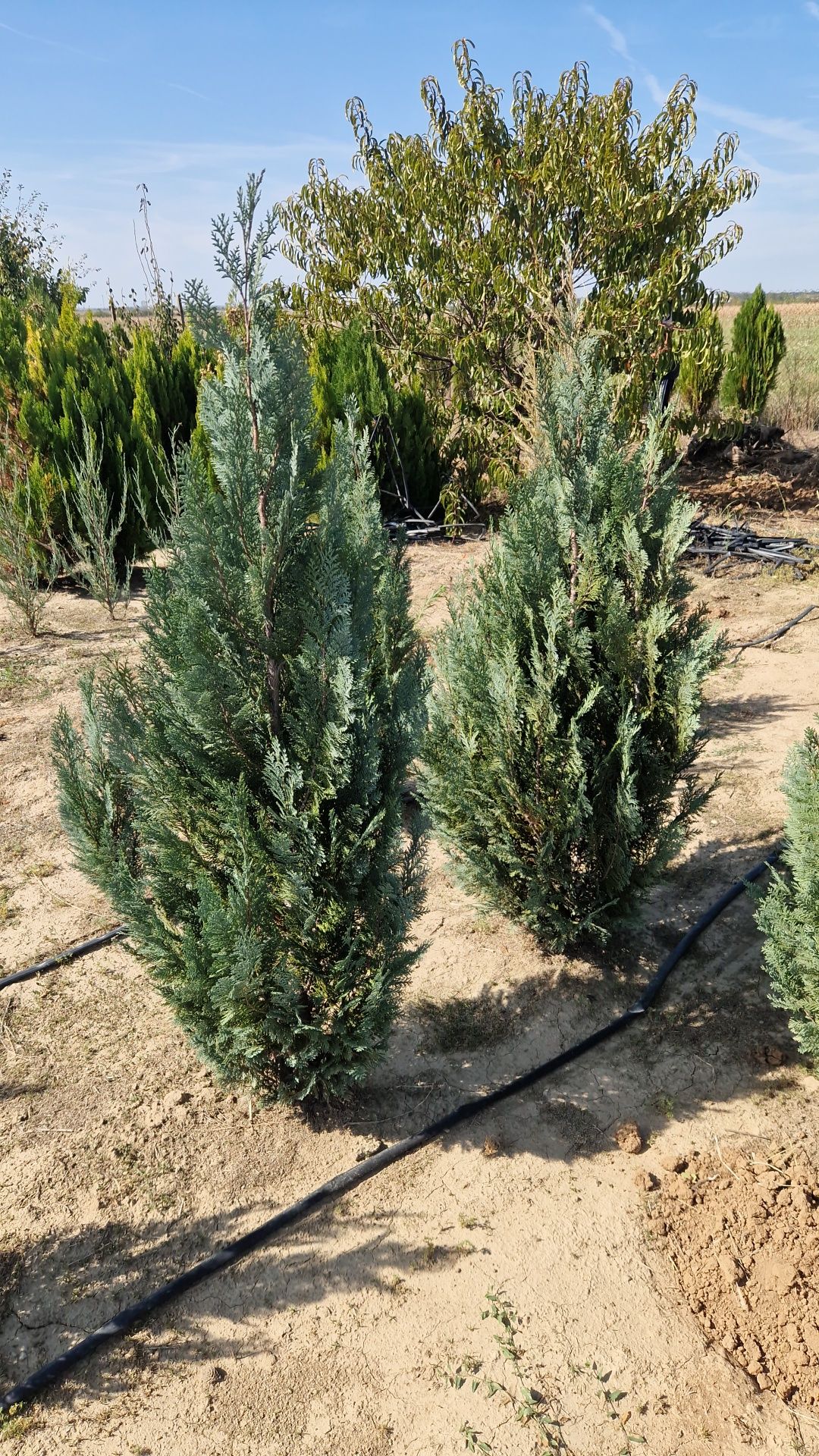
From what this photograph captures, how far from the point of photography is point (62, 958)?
12.7ft

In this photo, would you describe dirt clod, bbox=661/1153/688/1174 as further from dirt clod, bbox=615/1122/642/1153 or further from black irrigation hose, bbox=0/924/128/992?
black irrigation hose, bbox=0/924/128/992

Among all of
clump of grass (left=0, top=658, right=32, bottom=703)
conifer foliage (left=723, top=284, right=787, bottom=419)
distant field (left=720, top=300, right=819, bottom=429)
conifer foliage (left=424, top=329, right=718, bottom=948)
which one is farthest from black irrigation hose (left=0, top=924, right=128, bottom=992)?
distant field (left=720, top=300, right=819, bottom=429)

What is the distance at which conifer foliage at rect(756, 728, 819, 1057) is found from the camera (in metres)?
2.97

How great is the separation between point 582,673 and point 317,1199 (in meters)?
A: 1.99

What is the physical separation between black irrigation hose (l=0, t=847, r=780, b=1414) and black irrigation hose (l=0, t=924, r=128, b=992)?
1352mm

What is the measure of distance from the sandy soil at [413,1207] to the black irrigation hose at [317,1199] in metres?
0.04

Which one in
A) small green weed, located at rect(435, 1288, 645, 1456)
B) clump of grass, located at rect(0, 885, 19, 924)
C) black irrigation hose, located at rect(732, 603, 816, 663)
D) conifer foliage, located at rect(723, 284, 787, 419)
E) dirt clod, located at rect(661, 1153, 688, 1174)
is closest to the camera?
small green weed, located at rect(435, 1288, 645, 1456)

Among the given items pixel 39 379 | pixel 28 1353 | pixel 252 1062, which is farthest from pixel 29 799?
pixel 39 379

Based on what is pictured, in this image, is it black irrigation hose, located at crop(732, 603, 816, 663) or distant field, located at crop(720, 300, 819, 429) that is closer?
black irrigation hose, located at crop(732, 603, 816, 663)

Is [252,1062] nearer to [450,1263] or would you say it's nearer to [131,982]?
[450,1263]

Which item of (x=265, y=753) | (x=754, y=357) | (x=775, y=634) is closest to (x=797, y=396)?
(x=754, y=357)

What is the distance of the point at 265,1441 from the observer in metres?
2.22

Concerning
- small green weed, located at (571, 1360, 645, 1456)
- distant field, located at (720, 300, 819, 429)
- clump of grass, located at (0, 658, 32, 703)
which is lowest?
small green weed, located at (571, 1360, 645, 1456)

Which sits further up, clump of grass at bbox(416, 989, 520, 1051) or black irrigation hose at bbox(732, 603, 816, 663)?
black irrigation hose at bbox(732, 603, 816, 663)
